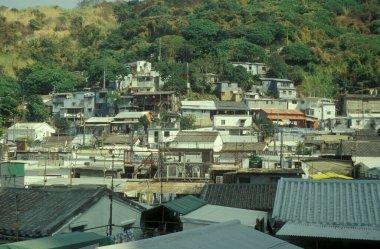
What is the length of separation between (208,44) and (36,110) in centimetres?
1635

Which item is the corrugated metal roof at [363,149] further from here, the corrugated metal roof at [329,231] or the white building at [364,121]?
the corrugated metal roof at [329,231]

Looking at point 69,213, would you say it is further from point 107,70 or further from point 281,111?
point 107,70

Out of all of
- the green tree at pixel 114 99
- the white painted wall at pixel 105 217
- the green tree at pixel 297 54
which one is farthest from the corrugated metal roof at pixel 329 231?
the green tree at pixel 297 54

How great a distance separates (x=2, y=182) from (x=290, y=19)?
44406 mm

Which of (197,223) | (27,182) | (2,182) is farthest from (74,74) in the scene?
(197,223)

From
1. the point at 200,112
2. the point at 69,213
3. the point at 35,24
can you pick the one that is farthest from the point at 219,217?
the point at 35,24

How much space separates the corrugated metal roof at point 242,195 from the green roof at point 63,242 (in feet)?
14.7

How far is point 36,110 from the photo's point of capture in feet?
128

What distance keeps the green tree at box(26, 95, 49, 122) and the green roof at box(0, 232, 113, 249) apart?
110ft

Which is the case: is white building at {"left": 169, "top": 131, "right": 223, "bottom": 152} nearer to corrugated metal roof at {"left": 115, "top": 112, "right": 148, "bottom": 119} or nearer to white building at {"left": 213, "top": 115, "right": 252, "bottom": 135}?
white building at {"left": 213, "top": 115, "right": 252, "bottom": 135}

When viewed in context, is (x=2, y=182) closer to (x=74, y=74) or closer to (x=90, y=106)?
(x=90, y=106)

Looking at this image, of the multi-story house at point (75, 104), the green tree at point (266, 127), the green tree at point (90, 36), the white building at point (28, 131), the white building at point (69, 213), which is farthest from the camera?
the green tree at point (90, 36)

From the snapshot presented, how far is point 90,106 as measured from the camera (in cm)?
4084

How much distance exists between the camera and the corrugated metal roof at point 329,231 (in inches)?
260
